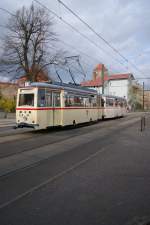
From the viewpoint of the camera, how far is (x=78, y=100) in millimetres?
23312

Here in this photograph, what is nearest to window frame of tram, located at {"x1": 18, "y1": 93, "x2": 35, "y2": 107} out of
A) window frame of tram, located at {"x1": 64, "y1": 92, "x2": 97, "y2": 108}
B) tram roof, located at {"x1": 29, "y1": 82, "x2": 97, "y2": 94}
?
tram roof, located at {"x1": 29, "y1": 82, "x2": 97, "y2": 94}

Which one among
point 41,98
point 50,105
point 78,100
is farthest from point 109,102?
point 41,98

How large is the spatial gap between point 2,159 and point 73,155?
2.56 meters

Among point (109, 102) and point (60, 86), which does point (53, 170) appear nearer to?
point (60, 86)

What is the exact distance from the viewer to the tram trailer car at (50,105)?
17703 mm

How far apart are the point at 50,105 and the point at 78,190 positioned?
1255cm

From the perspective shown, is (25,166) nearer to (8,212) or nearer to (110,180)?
(110,180)

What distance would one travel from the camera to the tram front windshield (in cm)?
1794

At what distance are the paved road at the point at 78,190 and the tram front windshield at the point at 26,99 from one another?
7245mm

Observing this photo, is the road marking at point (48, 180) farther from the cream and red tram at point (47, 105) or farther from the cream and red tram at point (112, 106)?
the cream and red tram at point (112, 106)

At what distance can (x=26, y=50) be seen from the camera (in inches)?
1641

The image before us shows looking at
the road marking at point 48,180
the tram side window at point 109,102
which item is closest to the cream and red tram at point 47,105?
the road marking at point 48,180

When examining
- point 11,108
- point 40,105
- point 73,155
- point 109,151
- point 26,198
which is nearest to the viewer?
point 26,198

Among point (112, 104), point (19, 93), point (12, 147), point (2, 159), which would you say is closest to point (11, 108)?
point (112, 104)
